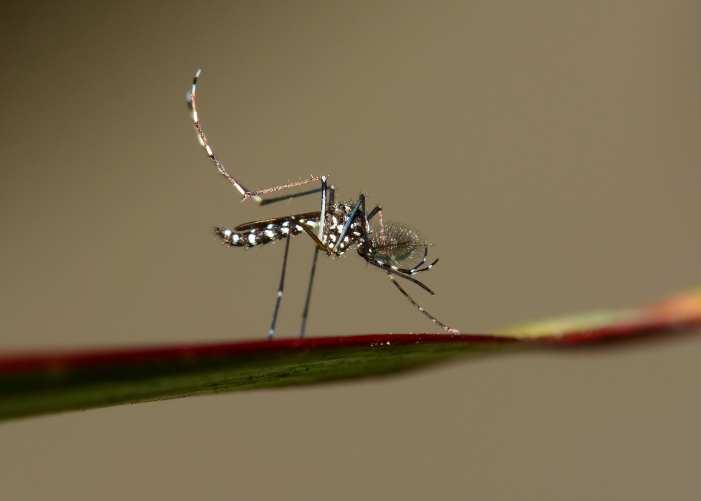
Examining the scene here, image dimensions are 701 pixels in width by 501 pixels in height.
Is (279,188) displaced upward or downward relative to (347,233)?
upward

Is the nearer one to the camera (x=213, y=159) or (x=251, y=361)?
(x=251, y=361)

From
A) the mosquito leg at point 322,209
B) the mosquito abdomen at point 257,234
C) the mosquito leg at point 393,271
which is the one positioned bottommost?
the mosquito leg at point 393,271

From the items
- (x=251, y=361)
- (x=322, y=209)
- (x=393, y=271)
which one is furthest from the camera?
(x=393, y=271)

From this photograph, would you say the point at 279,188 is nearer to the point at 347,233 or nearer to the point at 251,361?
the point at 347,233

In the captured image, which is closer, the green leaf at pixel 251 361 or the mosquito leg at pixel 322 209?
the green leaf at pixel 251 361

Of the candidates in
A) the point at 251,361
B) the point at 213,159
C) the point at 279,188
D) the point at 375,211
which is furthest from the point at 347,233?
the point at 251,361

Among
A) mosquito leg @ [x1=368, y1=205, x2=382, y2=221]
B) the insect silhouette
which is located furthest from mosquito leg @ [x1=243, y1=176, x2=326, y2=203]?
mosquito leg @ [x1=368, y1=205, x2=382, y2=221]

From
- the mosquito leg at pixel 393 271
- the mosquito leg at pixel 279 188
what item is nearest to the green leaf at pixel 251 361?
the mosquito leg at pixel 393 271

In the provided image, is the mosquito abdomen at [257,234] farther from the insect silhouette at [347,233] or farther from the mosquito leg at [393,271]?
the mosquito leg at [393,271]

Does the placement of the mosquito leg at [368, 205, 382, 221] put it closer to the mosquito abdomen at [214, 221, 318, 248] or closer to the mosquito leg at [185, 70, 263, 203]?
the mosquito abdomen at [214, 221, 318, 248]

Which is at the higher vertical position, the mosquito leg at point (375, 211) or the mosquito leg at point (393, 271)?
the mosquito leg at point (375, 211)

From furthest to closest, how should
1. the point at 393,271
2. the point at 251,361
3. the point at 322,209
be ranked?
the point at 393,271
the point at 322,209
the point at 251,361
